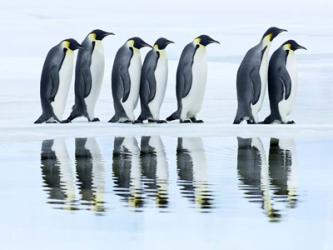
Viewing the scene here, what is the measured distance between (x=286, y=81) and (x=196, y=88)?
1.09 m

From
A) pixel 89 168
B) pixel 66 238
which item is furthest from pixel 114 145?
pixel 66 238

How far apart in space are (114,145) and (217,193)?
12.0 ft

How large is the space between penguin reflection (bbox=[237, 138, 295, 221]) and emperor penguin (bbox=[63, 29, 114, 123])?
117 inches

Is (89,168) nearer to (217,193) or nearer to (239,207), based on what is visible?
(217,193)

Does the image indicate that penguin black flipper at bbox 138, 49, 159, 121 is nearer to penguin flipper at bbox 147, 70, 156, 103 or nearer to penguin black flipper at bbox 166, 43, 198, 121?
penguin flipper at bbox 147, 70, 156, 103

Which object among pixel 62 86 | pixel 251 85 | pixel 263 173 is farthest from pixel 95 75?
pixel 263 173

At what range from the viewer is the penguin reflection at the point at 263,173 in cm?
744

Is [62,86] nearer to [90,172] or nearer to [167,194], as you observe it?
[90,172]

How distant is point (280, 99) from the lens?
544 inches

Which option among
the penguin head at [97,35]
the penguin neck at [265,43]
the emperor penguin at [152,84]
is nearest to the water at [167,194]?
the emperor penguin at [152,84]

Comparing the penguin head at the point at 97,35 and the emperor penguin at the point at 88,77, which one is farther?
the penguin head at the point at 97,35

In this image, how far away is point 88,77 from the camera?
46.4 feet

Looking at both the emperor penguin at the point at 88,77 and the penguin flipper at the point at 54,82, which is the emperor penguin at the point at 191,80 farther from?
the penguin flipper at the point at 54,82

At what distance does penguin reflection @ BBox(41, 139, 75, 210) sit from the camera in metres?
7.43
